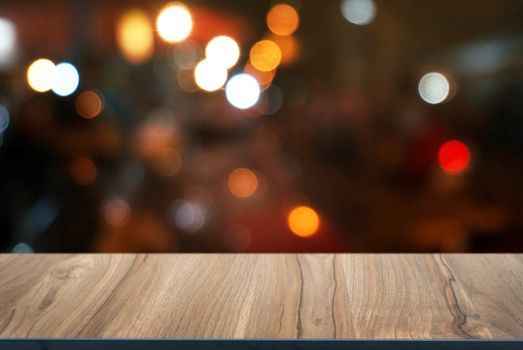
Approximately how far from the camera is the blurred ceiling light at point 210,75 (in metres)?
Answer: 11.3

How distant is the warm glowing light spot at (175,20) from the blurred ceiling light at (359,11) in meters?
2.27

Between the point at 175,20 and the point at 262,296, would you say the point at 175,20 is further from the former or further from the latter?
the point at 262,296

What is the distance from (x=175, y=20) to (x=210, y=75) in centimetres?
175

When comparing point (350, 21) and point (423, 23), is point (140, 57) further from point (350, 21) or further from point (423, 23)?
point (423, 23)

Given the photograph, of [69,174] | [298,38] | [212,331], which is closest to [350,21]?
[298,38]

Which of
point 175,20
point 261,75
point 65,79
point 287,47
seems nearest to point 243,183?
point 175,20

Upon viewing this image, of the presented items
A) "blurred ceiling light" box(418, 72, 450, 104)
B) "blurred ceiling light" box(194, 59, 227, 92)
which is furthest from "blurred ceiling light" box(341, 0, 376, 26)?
"blurred ceiling light" box(194, 59, 227, 92)

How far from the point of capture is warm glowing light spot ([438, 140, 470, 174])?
1016 centimetres

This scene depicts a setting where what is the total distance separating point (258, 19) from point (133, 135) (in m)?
3.22

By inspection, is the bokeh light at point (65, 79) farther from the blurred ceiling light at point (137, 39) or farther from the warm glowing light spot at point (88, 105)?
the blurred ceiling light at point (137, 39)

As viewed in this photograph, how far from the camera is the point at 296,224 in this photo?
794 centimetres

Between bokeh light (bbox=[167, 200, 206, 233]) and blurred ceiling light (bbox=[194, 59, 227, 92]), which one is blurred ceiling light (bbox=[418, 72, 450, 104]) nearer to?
blurred ceiling light (bbox=[194, 59, 227, 92])

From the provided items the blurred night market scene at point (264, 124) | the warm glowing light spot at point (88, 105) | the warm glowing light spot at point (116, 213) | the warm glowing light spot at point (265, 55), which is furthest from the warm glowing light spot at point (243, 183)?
the warm glowing light spot at point (265, 55)

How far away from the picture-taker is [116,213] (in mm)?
9141
